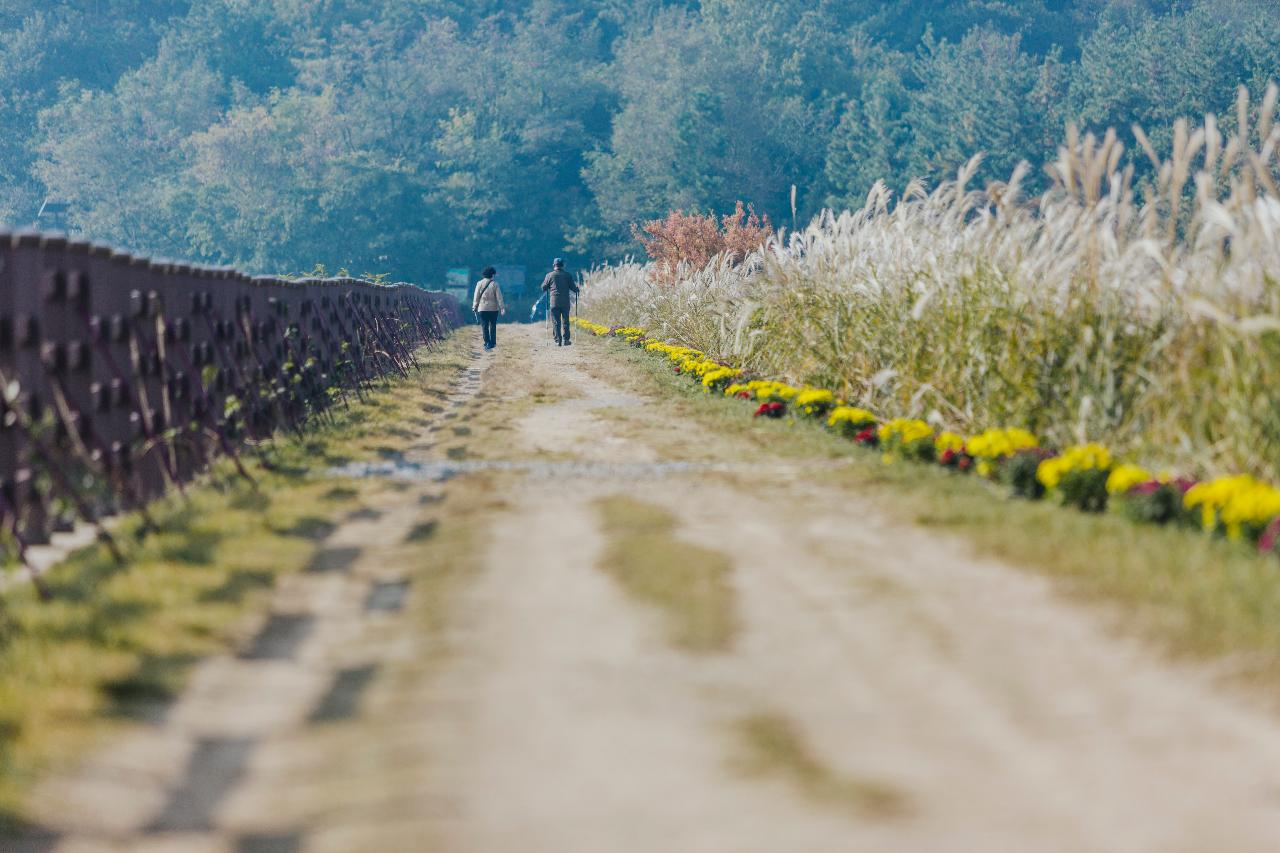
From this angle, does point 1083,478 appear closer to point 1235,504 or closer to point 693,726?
point 1235,504

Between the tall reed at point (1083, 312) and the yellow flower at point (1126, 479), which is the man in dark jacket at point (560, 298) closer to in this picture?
the tall reed at point (1083, 312)

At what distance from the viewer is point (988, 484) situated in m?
7.64

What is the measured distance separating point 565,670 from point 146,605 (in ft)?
5.55

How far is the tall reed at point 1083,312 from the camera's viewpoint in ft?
22.4

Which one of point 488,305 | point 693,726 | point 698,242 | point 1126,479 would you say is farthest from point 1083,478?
point 698,242

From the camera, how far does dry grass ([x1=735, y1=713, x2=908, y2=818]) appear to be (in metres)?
3.03

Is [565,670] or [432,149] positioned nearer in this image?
[565,670]

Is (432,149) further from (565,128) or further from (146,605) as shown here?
(146,605)

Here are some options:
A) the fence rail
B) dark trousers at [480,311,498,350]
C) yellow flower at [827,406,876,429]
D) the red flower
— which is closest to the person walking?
dark trousers at [480,311,498,350]

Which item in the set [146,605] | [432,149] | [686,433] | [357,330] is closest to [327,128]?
[432,149]

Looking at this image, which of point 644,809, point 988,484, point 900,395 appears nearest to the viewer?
point 644,809

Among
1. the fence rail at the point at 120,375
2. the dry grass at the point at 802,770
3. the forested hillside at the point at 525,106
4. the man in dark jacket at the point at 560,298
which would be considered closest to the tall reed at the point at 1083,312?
the dry grass at the point at 802,770

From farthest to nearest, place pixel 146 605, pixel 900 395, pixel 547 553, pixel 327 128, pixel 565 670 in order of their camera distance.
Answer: pixel 327 128
pixel 900 395
pixel 547 553
pixel 146 605
pixel 565 670

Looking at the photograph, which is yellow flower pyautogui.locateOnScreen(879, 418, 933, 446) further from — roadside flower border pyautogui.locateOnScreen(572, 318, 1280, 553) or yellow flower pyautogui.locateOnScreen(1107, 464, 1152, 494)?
yellow flower pyautogui.locateOnScreen(1107, 464, 1152, 494)
